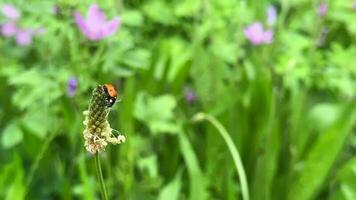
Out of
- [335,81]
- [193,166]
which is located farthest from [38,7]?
[335,81]

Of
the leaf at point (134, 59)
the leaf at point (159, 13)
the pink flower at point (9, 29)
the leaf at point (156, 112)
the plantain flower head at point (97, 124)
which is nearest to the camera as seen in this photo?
the plantain flower head at point (97, 124)

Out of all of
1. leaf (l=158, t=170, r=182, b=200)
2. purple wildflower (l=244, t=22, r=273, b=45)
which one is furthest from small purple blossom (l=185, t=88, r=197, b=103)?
leaf (l=158, t=170, r=182, b=200)

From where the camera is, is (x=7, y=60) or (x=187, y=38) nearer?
(x=7, y=60)

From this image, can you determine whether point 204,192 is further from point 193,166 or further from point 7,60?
point 7,60

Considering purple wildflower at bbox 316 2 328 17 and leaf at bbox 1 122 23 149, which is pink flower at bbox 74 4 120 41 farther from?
purple wildflower at bbox 316 2 328 17

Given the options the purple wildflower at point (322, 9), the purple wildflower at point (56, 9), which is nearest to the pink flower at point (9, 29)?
the purple wildflower at point (56, 9)

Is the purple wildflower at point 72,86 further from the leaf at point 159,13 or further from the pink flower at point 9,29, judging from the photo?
the leaf at point 159,13

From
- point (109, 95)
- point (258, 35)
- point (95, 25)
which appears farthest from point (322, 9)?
point (109, 95)
